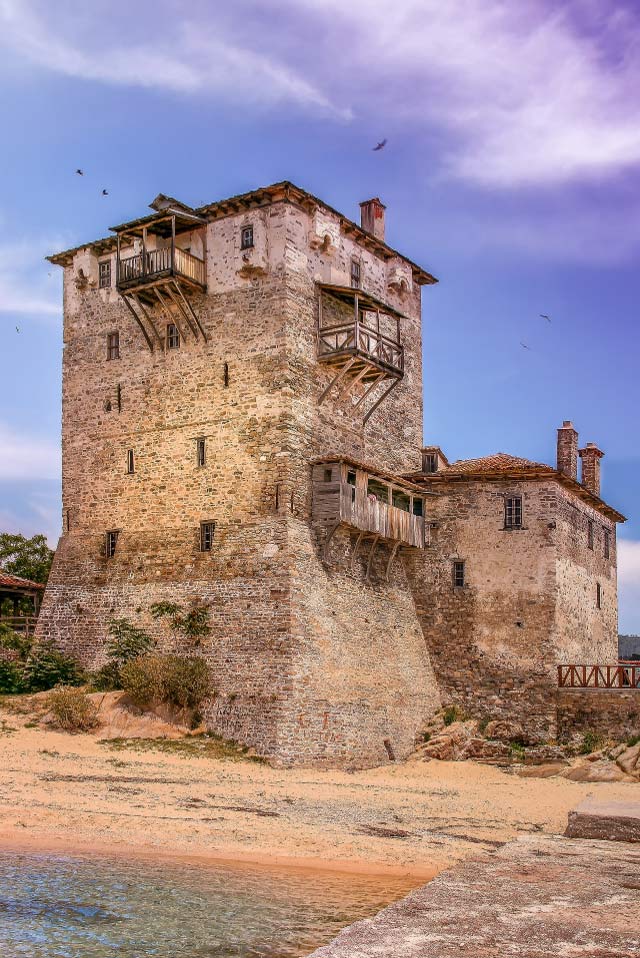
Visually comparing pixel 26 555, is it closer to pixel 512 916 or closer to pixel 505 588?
pixel 505 588

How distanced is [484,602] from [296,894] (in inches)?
766

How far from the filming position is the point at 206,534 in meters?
30.0

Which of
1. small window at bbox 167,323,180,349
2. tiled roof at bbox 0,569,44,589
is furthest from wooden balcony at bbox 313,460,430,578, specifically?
tiled roof at bbox 0,569,44,589

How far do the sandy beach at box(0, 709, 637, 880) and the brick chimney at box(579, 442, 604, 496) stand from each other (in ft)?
47.1

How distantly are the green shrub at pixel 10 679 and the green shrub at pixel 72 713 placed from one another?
3.49m

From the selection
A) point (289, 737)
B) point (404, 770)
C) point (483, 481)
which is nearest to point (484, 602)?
point (483, 481)

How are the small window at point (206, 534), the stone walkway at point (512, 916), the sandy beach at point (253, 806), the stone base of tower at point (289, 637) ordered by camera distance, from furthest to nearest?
the small window at point (206, 534) < the stone base of tower at point (289, 637) < the sandy beach at point (253, 806) < the stone walkway at point (512, 916)

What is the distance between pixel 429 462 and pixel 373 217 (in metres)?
8.88

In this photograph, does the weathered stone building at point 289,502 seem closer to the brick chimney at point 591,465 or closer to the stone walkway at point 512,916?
the brick chimney at point 591,465

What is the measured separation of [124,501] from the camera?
31.9 meters

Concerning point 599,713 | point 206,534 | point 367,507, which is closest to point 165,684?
point 206,534

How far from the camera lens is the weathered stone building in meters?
28.3

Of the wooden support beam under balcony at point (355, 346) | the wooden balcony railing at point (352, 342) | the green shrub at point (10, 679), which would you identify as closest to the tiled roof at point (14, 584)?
the green shrub at point (10, 679)

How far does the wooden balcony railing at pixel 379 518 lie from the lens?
29.5 m
